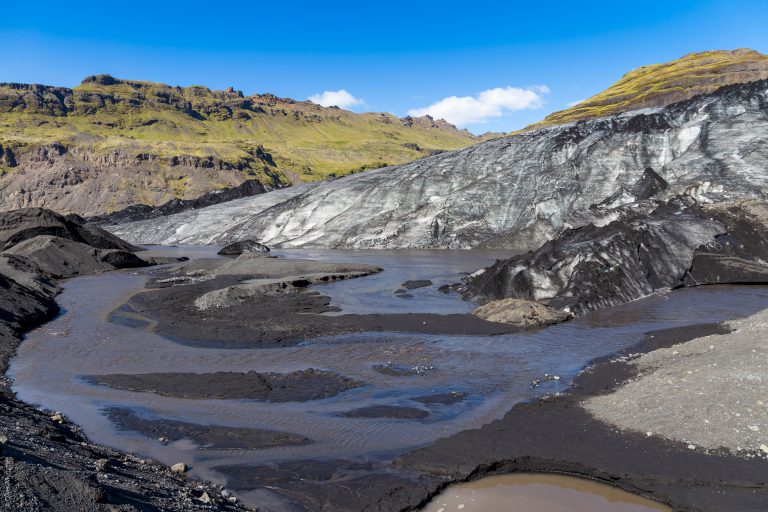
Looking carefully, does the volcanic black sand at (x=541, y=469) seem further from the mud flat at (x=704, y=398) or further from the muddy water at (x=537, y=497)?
the mud flat at (x=704, y=398)

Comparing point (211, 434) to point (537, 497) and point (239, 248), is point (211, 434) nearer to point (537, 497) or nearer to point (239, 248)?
point (537, 497)

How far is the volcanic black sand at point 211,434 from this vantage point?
34.1ft

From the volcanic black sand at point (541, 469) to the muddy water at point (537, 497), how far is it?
0.17 metres

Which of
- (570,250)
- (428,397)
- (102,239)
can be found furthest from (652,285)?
(102,239)

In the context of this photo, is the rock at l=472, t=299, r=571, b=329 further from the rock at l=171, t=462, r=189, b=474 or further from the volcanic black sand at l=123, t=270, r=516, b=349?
the rock at l=171, t=462, r=189, b=474

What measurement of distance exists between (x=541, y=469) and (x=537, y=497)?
783 mm

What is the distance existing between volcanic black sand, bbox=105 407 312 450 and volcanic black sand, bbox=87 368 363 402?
5.70 ft

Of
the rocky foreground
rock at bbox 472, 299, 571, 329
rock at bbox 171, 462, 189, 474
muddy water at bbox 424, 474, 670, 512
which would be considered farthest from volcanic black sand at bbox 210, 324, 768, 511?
rock at bbox 472, 299, 571, 329

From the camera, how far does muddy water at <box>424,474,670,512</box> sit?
8.01m

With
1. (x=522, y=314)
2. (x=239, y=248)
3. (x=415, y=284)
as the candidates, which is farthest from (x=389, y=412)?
(x=239, y=248)

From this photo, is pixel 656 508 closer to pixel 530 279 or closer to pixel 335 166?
pixel 530 279

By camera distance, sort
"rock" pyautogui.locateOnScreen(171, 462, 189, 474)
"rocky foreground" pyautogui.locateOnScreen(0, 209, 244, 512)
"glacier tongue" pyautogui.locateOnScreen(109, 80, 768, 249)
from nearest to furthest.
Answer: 1. "rocky foreground" pyautogui.locateOnScreen(0, 209, 244, 512)
2. "rock" pyautogui.locateOnScreen(171, 462, 189, 474)
3. "glacier tongue" pyautogui.locateOnScreen(109, 80, 768, 249)

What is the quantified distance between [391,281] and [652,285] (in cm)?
1385

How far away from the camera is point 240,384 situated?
550 inches
